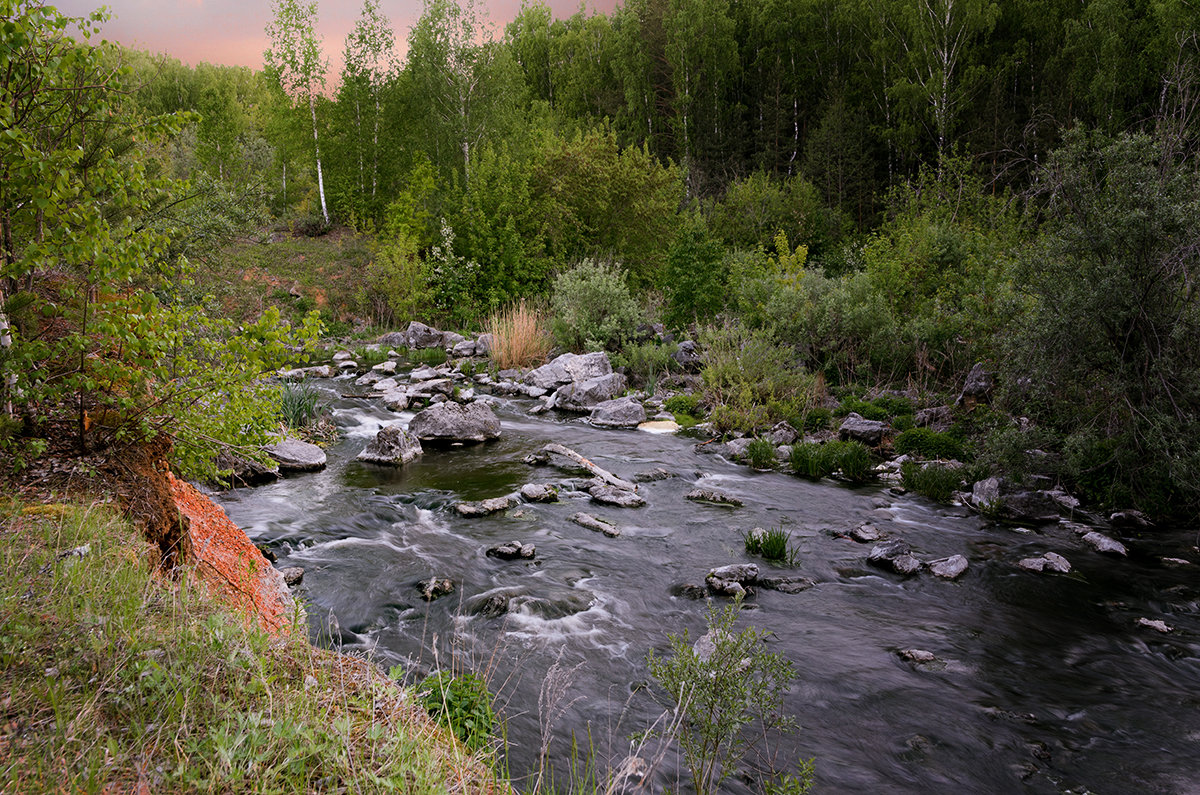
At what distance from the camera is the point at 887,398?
10.8 meters

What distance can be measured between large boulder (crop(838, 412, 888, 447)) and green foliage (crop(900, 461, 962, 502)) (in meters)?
1.36

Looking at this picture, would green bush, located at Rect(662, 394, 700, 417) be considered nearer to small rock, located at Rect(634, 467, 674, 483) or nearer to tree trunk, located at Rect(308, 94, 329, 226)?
small rock, located at Rect(634, 467, 674, 483)

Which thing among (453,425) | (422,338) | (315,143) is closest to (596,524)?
(453,425)

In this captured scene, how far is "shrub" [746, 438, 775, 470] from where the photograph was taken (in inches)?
368

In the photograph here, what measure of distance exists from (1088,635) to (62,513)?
6.88m

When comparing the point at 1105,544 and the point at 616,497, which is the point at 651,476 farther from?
the point at 1105,544

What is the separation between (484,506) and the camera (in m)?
7.44

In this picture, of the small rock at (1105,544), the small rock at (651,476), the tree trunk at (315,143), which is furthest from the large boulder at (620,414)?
the tree trunk at (315,143)

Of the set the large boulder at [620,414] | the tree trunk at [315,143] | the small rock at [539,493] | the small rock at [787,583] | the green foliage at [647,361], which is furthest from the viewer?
the tree trunk at [315,143]

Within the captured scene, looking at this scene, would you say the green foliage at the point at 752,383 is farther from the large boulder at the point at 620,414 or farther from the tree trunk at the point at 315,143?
the tree trunk at the point at 315,143

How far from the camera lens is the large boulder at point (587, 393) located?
12852 millimetres

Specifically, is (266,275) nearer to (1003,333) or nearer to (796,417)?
(796,417)

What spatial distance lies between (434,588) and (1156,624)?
5.77m

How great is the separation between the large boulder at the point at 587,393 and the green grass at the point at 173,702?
10.0 meters
